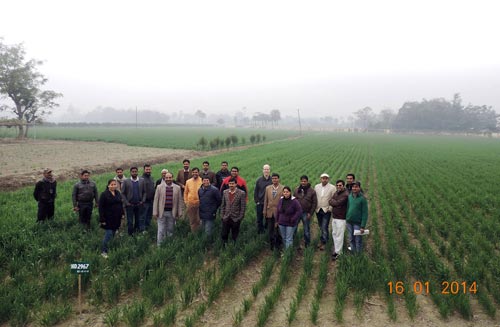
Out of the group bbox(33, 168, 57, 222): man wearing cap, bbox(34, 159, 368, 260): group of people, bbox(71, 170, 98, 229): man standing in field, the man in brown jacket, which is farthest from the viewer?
bbox(33, 168, 57, 222): man wearing cap

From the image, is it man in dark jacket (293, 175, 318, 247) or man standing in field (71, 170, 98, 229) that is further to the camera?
man standing in field (71, 170, 98, 229)

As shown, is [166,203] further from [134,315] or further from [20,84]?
[20,84]

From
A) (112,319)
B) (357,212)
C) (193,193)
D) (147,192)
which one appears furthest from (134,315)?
(357,212)

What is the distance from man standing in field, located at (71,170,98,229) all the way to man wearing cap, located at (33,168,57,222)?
25.5 inches

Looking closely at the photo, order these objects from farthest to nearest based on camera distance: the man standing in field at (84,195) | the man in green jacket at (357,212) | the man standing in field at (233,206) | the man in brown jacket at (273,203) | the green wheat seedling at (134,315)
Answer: the man standing in field at (84,195), the man in brown jacket at (273,203), the man standing in field at (233,206), the man in green jacket at (357,212), the green wheat seedling at (134,315)

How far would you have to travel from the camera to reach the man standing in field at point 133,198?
7.47 meters

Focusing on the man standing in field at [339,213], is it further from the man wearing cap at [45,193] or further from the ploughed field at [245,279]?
the man wearing cap at [45,193]

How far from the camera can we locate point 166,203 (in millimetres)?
7129

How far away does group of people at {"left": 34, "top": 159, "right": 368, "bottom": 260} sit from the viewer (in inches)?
257

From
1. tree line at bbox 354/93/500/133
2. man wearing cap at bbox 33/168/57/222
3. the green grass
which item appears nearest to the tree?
the green grass

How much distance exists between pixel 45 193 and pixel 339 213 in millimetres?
6732
